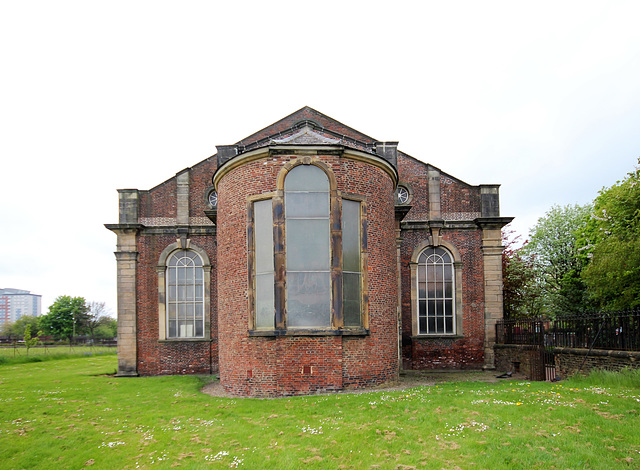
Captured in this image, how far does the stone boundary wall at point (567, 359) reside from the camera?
35.4 feet

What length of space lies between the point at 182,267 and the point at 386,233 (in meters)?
9.87

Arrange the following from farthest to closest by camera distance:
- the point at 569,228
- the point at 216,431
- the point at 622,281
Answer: the point at 569,228 → the point at 622,281 → the point at 216,431

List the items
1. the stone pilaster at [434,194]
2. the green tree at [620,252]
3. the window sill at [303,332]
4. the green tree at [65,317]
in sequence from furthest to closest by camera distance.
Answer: the green tree at [65,317], the stone pilaster at [434,194], the green tree at [620,252], the window sill at [303,332]

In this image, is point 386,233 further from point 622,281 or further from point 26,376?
point 26,376

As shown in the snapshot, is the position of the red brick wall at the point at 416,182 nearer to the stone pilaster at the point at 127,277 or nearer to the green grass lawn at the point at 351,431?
the green grass lawn at the point at 351,431

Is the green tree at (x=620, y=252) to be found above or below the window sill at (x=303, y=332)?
Result: above

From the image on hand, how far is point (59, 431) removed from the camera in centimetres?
942

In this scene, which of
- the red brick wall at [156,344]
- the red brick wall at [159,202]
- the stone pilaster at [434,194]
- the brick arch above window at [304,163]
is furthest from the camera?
the red brick wall at [159,202]

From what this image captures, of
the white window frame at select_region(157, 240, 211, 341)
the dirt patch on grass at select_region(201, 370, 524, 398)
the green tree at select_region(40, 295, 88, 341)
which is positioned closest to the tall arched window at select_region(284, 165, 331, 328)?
the dirt patch on grass at select_region(201, 370, 524, 398)

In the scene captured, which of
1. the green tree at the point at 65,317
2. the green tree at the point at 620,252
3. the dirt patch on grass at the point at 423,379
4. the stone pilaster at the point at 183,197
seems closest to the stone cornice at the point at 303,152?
the dirt patch on grass at the point at 423,379

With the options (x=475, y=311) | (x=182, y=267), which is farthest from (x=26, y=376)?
(x=475, y=311)

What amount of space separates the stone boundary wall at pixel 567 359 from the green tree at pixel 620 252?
553 centimetres

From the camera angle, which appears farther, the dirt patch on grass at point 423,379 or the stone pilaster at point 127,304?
the stone pilaster at point 127,304

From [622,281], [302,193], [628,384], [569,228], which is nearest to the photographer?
[628,384]
